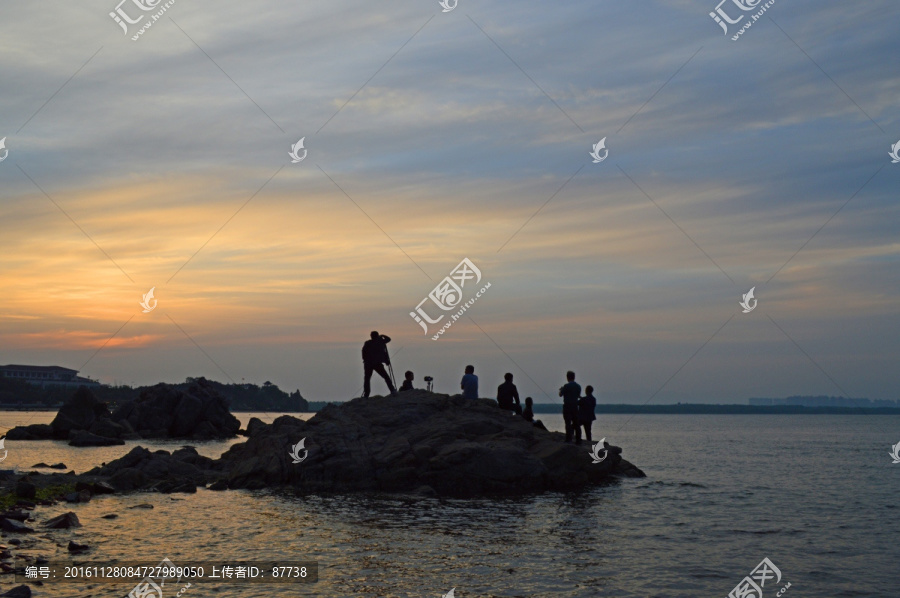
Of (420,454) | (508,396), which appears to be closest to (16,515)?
(420,454)

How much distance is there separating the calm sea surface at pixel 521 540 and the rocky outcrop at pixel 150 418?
2215 inches

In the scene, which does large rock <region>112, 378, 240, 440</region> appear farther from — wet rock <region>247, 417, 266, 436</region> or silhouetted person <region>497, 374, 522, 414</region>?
silhouetted person <region>497, 374, 522, 414</region>

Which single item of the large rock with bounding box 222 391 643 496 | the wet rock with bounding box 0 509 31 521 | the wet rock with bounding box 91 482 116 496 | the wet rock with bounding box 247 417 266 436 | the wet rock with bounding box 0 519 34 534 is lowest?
the wet rock with bounding box 0 519 34 534

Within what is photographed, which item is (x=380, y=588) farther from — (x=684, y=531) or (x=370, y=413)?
(x=370, y=413)

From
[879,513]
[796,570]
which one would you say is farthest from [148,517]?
[879,513]

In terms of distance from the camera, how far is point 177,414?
278 ft

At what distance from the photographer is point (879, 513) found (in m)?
28.0


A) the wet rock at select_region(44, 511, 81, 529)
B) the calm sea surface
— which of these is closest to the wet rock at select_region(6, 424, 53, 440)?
the calm sea surface

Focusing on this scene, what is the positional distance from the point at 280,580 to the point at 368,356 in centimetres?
1717

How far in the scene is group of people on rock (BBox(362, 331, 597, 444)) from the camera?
32.6m

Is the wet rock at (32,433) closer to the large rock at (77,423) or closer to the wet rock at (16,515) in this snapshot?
the large rock at (77,423)

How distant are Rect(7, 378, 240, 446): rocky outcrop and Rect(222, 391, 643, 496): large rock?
1907 inches

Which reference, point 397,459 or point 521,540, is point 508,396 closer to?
point 397,459

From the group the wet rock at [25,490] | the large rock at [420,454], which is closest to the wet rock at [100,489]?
the wet rock at [25,490]
